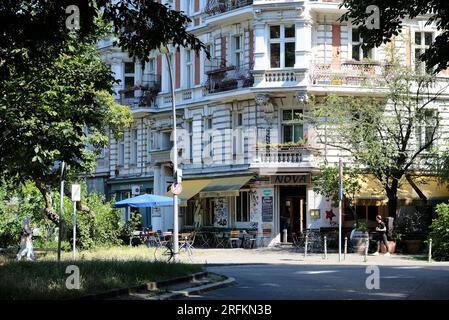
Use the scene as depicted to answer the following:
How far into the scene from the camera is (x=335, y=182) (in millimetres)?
34219

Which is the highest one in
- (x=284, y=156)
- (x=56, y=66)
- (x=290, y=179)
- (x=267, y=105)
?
(x=267, y=105)

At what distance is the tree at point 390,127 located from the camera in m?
33.9

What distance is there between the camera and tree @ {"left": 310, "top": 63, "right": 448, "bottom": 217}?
111 feet

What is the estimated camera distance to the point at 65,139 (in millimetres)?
20250

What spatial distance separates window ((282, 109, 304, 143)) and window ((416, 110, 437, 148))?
18.9 feet

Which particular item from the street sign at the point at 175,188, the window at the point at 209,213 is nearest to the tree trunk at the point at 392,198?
the street sign at the point at 175,188

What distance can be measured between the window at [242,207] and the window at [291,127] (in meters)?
3.74

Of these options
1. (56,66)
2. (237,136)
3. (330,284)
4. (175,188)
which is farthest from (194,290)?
(237,136)

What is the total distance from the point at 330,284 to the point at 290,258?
12698 millimetres

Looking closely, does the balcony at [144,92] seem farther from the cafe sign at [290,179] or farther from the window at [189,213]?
the cafe sign at [290,179]

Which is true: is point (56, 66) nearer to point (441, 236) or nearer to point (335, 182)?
point (335, 182)

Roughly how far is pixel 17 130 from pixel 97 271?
5.46 metres
